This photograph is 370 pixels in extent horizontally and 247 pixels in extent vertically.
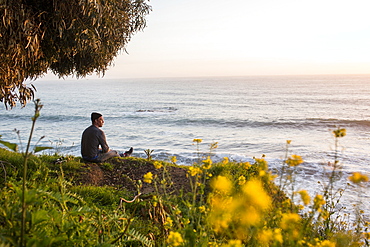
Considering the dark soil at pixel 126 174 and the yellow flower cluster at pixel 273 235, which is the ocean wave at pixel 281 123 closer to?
Answer: the dark soil at pixel 126 174

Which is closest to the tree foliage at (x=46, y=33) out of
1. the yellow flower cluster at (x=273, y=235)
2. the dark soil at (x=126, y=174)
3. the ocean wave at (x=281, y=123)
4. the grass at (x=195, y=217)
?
the dark soil at (x=126, y=174)

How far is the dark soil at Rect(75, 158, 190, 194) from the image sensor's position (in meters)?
7.60

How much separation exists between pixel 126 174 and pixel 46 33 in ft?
13.0

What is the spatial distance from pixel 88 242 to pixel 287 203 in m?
1.45

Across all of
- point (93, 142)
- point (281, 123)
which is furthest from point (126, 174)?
point (281, 123)

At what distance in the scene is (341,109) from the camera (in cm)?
3719

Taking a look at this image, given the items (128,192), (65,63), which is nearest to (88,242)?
(128,192)

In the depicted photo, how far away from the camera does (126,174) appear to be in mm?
8531

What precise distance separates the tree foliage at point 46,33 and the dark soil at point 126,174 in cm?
261

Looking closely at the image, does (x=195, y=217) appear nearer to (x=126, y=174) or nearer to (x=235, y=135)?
(x=126, y=174)

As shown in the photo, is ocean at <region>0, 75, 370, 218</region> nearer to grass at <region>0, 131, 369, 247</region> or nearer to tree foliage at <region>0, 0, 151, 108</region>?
tree foliage at <region>0, 0, 151, 108</region>

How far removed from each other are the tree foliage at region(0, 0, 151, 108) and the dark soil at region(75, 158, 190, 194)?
2.61 m

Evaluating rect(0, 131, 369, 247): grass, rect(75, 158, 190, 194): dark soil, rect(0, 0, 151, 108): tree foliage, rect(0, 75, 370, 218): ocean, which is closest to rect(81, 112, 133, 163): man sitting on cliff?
rect(75, 158, 190, 194): dark soil

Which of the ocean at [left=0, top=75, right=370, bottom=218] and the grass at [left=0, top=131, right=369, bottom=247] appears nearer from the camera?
the grass at [left=0, top=131, right=369, bottom=247]
